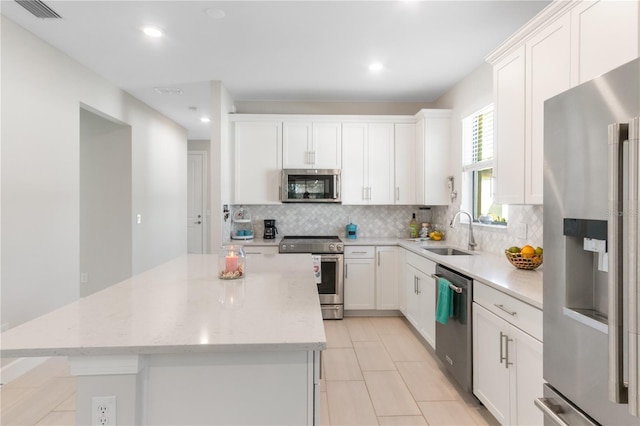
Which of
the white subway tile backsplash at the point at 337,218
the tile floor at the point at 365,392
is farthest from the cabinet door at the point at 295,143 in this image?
the tile floor at the point at 365,392

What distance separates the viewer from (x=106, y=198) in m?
4.50

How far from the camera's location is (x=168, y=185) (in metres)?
5.73

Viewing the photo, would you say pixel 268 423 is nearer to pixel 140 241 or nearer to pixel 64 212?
pixel 64 212

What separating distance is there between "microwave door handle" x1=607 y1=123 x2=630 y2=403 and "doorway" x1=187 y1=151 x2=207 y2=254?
7.25m

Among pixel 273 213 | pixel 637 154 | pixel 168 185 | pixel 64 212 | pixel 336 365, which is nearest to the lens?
pixel 637 154

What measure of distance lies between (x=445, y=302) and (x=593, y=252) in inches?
58.3

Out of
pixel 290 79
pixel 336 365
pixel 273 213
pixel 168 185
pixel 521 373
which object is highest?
pixel 290 79

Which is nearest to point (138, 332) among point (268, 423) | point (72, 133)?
point (268, 423)

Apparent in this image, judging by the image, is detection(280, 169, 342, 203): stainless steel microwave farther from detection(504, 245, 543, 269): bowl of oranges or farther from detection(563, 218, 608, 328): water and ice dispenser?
detection(563, 218, 608, 328): water and ice dispenser

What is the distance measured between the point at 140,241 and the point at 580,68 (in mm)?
4896

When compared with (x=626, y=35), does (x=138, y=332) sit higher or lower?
lower

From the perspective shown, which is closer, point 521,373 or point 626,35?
Result: point 626,35

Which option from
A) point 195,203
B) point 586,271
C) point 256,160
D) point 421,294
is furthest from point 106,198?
point 586,271

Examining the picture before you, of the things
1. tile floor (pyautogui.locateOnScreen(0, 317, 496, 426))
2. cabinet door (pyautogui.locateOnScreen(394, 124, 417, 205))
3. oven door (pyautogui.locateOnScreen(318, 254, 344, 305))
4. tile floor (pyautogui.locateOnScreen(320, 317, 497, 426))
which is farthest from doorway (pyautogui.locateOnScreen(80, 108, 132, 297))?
cabinet door (pyautogui.locateOnScreen(394, 124, 417, 205))
